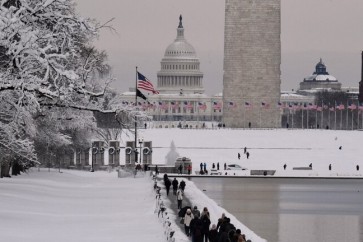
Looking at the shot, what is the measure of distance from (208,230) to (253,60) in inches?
4403

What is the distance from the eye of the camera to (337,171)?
9662cm

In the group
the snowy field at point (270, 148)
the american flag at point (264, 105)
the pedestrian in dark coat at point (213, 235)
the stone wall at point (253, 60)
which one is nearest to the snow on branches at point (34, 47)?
the pedestrian in dark coat at point (213, 235)

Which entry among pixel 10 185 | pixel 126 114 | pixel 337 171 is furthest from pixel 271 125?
pixel 126 114

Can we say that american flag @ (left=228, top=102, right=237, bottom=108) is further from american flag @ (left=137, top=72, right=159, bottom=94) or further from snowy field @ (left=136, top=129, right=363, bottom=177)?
american flag @ (left=137, top=72, right=159, bottom=94)

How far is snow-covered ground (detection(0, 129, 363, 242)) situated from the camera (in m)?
34.2

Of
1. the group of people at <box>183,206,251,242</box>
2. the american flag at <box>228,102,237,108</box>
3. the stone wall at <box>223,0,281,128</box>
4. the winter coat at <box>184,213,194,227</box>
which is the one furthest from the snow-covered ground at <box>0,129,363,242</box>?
the stone wall at <box>223,0,281,128</box>

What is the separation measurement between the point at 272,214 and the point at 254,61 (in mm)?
95079

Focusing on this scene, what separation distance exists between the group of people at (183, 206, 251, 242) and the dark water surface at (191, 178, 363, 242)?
476 centimetres

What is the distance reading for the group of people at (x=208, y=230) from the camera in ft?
90.1

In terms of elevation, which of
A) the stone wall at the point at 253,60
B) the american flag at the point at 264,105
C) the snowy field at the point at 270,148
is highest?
the stone wall at the point at 253,60

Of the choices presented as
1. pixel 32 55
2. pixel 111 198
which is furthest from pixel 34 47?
pixel 111 198

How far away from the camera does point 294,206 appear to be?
53.0 metres

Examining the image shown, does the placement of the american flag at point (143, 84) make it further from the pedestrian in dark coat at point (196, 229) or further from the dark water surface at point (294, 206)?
the pedestrian in dark coat at point (196, 229)

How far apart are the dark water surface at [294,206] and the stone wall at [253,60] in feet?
204
